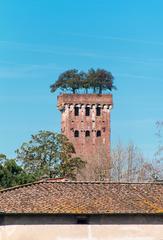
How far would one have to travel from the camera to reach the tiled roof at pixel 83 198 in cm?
3316

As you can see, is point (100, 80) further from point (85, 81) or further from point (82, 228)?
point (82, 228)

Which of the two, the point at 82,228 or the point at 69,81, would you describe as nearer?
the point at 82,228

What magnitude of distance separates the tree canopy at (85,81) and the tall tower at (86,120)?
141 cm

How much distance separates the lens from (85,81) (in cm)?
9888

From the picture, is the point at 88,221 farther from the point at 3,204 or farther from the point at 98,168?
the point at 98,168

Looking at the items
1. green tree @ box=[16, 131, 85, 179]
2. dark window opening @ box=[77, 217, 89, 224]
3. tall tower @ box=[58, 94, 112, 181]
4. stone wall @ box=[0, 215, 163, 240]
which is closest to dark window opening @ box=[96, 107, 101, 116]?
tall tower @ box=[58, 94, 112, 181]

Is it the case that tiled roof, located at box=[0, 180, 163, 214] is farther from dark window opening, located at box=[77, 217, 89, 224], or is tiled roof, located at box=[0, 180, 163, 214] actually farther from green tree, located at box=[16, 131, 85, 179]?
green tree, located at box=[16, 131, 85, 179]

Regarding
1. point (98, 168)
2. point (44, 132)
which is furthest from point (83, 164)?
point (44, 132)

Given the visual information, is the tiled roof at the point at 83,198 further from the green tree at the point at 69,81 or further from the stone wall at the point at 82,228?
the green tree at the point at 69,81

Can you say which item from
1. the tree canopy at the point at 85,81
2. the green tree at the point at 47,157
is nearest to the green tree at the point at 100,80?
the tree canopy at the point at 85,81

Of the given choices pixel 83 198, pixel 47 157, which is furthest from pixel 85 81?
pixel 83 198

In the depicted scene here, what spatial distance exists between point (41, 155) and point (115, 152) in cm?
1044

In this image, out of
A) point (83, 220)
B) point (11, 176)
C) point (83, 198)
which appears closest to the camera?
point (83, 220)

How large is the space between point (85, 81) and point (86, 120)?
6.07 m
